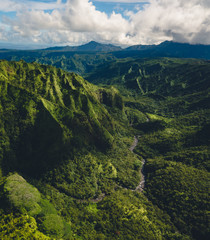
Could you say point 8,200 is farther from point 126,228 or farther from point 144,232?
point 144,232

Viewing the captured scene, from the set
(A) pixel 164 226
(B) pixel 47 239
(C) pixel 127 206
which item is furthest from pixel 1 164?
(A) pixel 164 226

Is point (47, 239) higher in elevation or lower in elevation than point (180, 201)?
higher

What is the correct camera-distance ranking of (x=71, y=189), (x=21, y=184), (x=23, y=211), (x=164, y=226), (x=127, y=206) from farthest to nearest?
(x=71, y=189) < (x=127, y=206) < (x=164, y=226) < (x=21, y=184) < (x=23, y=211)

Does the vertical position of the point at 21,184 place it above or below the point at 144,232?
above

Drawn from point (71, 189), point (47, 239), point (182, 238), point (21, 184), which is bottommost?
point (182, 238)

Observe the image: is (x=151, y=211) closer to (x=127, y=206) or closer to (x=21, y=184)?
(x=127, y=206)

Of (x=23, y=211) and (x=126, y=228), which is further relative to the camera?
(x=126, y=228)

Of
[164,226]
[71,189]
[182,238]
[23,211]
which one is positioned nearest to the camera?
[23,211]

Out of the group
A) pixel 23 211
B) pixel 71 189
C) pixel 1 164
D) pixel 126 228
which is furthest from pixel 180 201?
pixel 1 164

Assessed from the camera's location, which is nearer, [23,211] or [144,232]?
[23,211]
